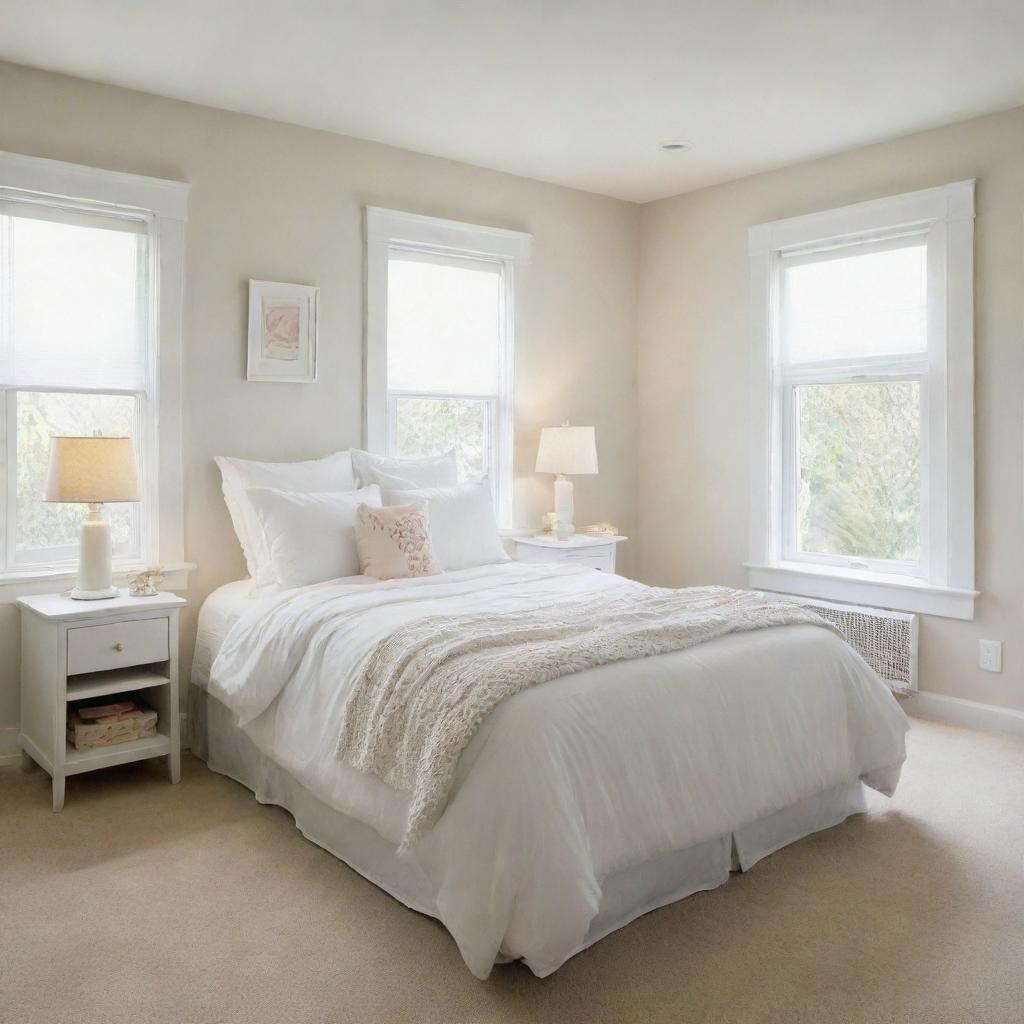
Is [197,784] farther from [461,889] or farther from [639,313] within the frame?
[639,313]

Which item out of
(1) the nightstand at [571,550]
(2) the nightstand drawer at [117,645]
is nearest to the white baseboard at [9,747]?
(2) the nightstand drawer at [117,645]

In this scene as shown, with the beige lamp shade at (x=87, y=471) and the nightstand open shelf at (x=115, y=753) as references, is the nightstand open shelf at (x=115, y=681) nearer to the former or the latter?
the nightstand open shelf at (x=115, y=753)

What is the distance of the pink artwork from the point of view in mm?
3982

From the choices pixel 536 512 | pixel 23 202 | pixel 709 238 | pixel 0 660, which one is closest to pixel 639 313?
pixel 709 238

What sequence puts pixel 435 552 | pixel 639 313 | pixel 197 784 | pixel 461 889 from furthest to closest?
pixel 639 313
pixel 435 552
pixel 197 784
pixel 461 889

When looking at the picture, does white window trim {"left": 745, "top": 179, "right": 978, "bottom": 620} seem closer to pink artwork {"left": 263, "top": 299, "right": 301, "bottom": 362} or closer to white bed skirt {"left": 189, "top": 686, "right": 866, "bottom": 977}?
white bed skirt {"left": 189, "top": 686, "right": 866, "bottom": 977}

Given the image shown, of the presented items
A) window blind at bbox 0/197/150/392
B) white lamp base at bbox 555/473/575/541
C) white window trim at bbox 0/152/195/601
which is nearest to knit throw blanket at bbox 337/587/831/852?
white window trim at bbox 0/152/195/601

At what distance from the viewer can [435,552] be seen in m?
3.81

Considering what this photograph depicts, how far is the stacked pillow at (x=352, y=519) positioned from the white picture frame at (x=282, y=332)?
1.37 ft

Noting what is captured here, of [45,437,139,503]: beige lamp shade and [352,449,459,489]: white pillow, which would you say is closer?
[45,437,139,503]: beige lamp shade

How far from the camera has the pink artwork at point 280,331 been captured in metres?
3.98

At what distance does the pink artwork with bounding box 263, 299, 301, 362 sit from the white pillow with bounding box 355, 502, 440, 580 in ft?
2.88

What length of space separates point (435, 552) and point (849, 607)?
2070 millimetres

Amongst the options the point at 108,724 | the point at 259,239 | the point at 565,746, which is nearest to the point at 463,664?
the point at 565,746
